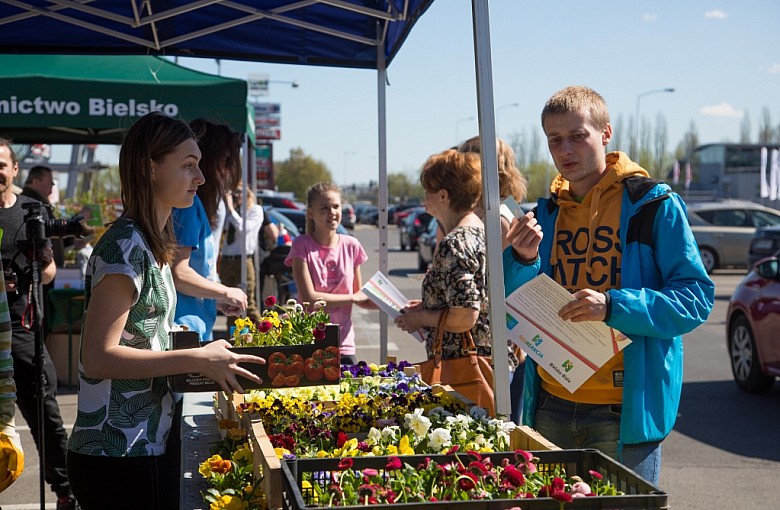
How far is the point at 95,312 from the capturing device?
2359 mm

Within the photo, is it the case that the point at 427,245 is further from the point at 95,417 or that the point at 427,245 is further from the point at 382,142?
the point at 95,417

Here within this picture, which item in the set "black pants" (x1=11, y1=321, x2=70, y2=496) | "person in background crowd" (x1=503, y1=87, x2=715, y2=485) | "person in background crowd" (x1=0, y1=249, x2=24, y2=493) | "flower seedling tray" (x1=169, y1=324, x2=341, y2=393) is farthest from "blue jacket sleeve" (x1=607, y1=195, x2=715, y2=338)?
"black pants" (x1=11, y1=321, x2=70, y2=496)

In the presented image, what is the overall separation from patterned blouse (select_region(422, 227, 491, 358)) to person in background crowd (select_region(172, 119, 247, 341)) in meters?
0.83

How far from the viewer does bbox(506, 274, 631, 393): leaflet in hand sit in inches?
101

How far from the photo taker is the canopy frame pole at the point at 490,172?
261 cm

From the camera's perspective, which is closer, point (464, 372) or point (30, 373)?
point (464, 372)

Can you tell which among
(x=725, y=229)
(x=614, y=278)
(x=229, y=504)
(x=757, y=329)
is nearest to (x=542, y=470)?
(x=229, y=504)

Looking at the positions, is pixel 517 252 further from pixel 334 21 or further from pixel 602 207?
pixel 334 21

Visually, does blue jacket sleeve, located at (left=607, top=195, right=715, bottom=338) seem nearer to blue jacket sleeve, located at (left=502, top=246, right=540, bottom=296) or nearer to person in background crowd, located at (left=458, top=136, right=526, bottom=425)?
blue jacket sleeve, located at (left=502, top=246, right=540, bottom=296)

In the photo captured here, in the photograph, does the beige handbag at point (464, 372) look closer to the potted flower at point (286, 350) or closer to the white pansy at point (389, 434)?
the potted flower at point (286, 350)

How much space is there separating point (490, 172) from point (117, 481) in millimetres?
1443

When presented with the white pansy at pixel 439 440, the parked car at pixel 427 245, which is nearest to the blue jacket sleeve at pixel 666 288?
the white pansy at pixel 439 440

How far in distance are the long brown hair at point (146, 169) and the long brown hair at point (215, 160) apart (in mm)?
1490

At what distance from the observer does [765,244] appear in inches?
635
